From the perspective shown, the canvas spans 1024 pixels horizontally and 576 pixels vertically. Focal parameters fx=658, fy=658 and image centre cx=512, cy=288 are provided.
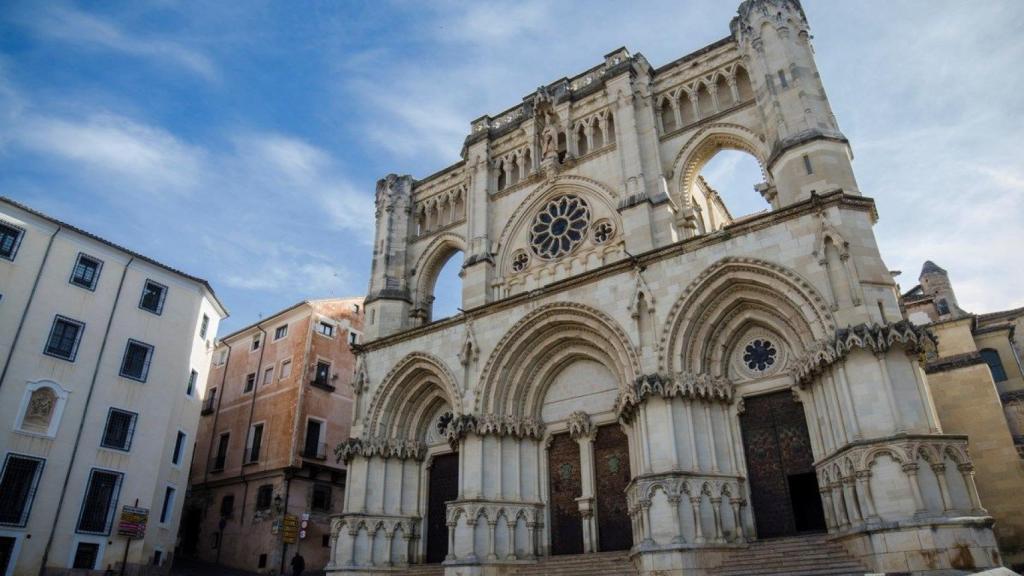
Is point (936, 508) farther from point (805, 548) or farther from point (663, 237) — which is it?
point (663, 237)

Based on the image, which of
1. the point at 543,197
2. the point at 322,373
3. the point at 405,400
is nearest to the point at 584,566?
A: the point at 405,400

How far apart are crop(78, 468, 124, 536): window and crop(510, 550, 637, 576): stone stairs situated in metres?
12.6

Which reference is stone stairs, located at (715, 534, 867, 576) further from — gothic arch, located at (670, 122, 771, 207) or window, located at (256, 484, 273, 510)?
window, located at (256, 484, 273, 510)

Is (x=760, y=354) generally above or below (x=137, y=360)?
below

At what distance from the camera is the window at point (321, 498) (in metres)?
25.9

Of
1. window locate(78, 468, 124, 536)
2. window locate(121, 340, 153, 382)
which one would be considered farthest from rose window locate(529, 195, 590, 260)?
Answer: window locate(78, 468, 124, 536)

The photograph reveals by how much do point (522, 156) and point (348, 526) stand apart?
1263 cm

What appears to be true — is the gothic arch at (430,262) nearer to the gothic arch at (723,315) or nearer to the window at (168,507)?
the gothic arch at (723,315)

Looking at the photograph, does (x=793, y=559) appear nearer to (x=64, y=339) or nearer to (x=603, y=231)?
(x=603, y=231)

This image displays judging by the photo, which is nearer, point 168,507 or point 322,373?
point 168,507

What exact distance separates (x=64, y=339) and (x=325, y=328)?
10744 mm

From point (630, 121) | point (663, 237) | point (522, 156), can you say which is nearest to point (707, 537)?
point (663, 237)

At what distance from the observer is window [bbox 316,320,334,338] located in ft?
95.8

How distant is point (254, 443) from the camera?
2750 cm
